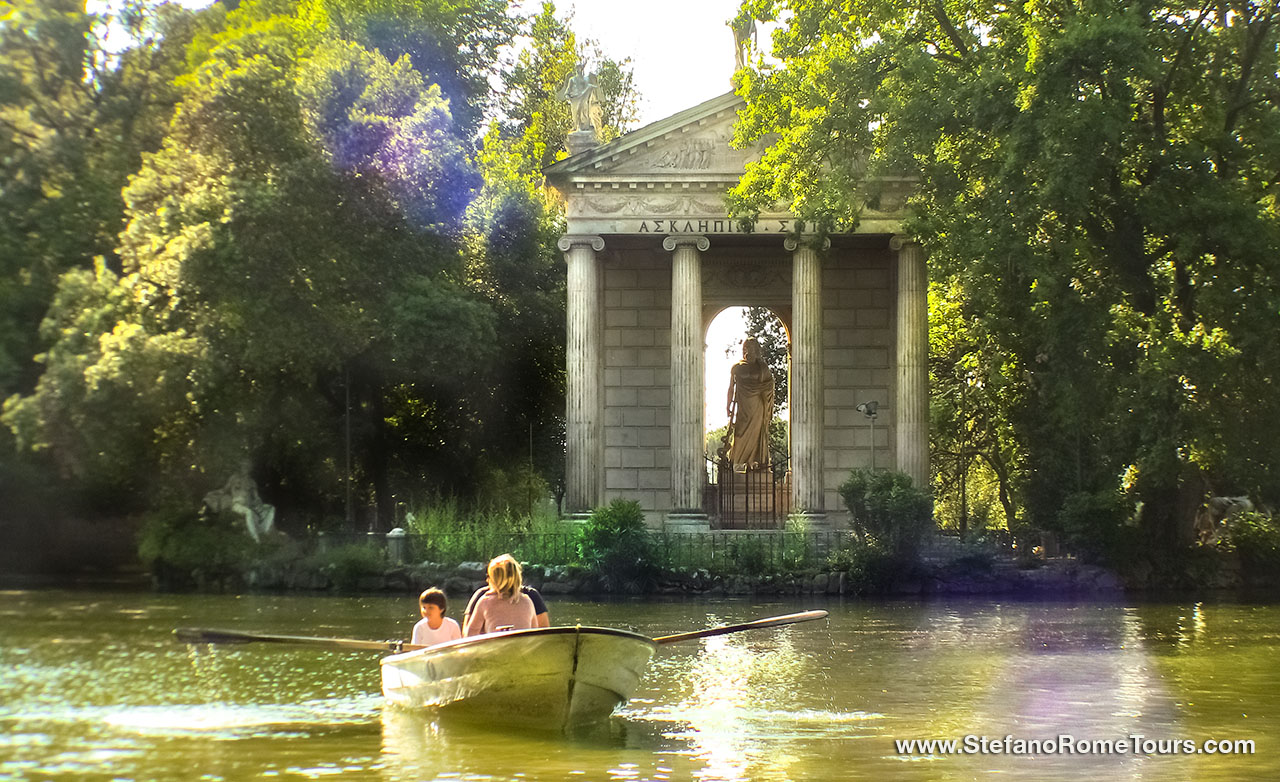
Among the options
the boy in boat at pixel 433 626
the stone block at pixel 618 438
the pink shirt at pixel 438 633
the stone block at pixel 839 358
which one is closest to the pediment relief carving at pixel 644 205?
the stone block at pixel 839 358

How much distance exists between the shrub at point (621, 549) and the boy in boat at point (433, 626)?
1720 cm

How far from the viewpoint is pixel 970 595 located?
3500cm

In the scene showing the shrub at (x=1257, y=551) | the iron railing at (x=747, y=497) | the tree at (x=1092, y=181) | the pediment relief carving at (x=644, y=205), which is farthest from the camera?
the iron railing at (x=747, y=497)

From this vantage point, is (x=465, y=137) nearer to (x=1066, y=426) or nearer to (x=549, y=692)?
(x=1066, y=426)

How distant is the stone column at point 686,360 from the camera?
42188 millimetres

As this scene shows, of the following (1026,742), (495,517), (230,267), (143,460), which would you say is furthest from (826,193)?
(1026,742)

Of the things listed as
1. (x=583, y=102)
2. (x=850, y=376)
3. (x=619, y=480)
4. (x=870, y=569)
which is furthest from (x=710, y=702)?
(x=850, y=376)

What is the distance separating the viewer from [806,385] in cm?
4178

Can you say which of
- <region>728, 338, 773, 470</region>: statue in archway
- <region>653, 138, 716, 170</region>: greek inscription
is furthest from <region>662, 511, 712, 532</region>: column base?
<region>653, 138, 716, 170</region>: greek inscription

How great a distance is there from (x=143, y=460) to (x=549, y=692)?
88.7ft

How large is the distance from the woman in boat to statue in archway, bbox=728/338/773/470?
1124 inches

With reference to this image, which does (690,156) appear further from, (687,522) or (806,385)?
(687,522)

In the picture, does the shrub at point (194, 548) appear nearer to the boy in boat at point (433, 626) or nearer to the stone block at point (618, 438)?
the stone block at point (618, 438)

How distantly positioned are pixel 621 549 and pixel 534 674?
19.2 m
